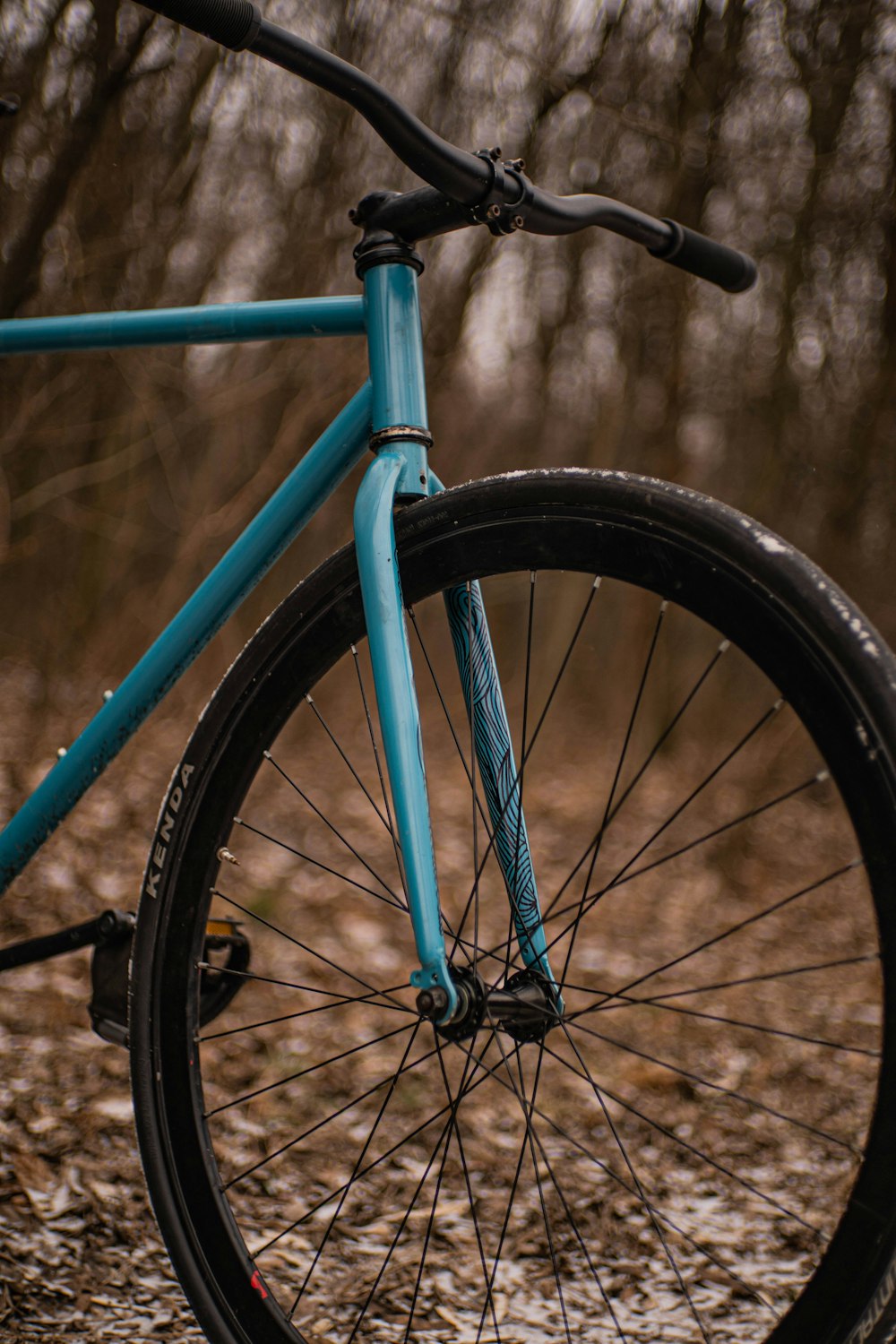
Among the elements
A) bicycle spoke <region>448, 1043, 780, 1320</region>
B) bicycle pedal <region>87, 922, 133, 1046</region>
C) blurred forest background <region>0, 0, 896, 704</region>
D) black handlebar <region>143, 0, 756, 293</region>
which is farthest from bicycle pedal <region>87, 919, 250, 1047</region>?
blurred forest background <region>0, 0, 896, 704</region>

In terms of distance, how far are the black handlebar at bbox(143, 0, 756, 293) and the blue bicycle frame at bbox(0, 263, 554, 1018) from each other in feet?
0.56

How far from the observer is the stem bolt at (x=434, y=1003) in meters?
1.00

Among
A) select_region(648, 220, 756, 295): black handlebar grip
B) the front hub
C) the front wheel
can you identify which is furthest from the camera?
select_region(648, 220, 756, 295): black handlebar grip

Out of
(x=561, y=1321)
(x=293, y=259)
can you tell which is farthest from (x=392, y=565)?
(x=293, y=259)

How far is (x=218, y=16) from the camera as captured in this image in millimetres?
962

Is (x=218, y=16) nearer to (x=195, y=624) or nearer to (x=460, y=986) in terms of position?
(x=195, y=624)

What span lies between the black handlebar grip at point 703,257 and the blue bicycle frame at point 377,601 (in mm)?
398

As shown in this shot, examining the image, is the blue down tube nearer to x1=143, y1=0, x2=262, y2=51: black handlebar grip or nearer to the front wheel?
the front wheel

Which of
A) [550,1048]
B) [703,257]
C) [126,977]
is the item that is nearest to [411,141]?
[703,257]

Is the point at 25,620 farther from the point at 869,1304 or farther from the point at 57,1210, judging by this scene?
the point at 869,1304

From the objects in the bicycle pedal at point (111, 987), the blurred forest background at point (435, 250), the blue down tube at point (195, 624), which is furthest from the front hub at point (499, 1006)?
the blurred forest background at point (435, 250)

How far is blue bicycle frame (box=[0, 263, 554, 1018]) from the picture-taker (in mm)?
1081

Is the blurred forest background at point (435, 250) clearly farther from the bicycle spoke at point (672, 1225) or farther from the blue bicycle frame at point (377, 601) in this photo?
the bicycle spoke at point (672, 1225)

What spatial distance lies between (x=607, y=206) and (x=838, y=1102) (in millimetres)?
2230
